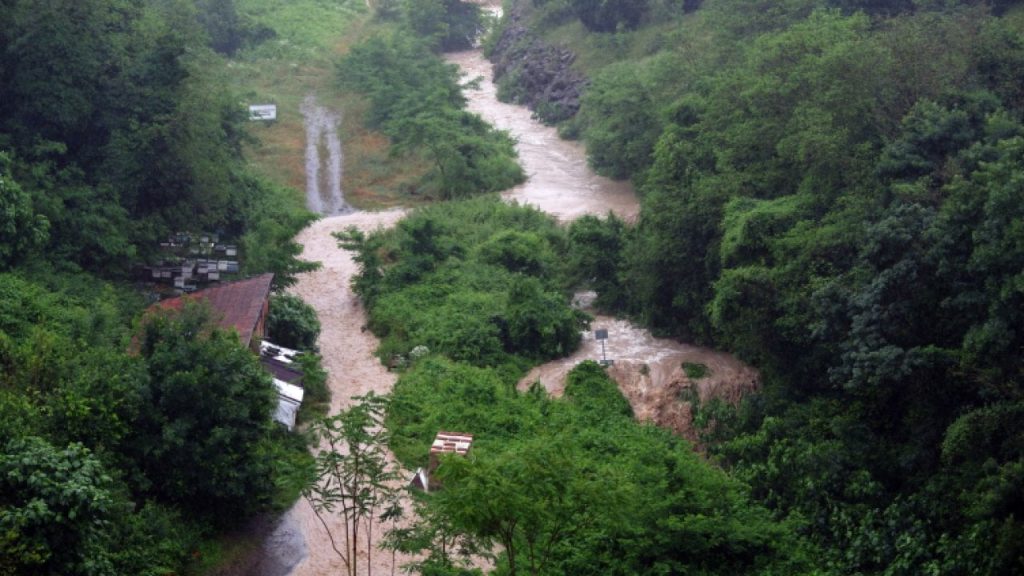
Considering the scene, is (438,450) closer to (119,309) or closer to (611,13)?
(119,309)

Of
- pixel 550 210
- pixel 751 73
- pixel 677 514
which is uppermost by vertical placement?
pixel 751 73

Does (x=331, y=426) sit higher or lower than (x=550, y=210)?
higher

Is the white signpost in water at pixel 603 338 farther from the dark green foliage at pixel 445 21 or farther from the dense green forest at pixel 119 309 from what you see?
the dark green foliage at pixel 445 21

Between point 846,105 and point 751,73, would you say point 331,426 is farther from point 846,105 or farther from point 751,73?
point 751,73

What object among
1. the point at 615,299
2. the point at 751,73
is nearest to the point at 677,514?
the point at 615,299

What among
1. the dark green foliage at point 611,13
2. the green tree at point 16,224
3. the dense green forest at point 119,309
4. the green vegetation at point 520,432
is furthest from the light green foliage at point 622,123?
the green tree at point 16,224

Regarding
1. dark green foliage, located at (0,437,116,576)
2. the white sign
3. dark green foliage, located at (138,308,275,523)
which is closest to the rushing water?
the white sign

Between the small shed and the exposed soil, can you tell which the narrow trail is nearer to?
the exposed soil
